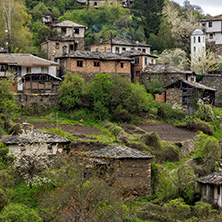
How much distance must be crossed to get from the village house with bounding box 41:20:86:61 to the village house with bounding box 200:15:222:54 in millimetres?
23983

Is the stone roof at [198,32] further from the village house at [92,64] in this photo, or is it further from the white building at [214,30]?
the village house at [92,64]

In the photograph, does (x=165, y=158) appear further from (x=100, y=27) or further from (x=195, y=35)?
(x=100, y=27)

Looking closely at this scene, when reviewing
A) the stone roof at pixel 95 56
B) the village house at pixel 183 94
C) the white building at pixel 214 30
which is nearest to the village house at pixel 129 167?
the village house at pixel 183 94

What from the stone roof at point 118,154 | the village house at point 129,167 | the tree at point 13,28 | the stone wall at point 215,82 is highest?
the tree at point 13,28

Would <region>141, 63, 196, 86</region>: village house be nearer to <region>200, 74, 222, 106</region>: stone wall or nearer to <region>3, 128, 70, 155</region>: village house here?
<region>200, 74, 222, 106</region>: stone wall

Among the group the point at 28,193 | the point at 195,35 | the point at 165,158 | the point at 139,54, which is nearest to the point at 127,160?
the point at 28,193

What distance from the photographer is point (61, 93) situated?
51.3 meters

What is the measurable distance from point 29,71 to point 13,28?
14151 millimetres

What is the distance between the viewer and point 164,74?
61.2m

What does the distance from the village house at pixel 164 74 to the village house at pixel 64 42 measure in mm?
9484

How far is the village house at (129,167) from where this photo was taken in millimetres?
32469

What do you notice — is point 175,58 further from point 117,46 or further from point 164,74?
point 164,74

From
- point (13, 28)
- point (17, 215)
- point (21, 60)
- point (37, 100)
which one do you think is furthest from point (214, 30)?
point (17, 215)

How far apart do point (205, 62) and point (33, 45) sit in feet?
77.4
